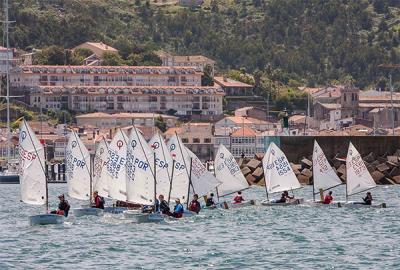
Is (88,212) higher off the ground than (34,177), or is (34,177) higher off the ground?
(34,177)

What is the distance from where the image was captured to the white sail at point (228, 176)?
99.3 metres

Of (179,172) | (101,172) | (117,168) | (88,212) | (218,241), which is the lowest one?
(88,212)

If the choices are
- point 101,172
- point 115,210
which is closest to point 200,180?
point 101,172

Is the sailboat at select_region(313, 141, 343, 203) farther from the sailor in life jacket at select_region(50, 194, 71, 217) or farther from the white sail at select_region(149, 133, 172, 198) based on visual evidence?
the sailor in life jacket at select_region(50, 194, 71, 217)

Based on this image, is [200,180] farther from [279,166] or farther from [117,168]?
[279,166]

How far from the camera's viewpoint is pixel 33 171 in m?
79.9

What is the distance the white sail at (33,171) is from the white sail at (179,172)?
8.90 meters

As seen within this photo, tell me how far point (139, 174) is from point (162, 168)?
89.8 inches

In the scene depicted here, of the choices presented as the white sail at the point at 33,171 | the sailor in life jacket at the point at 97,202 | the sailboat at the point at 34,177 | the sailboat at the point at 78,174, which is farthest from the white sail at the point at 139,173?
the sailboat at the point at 78,174

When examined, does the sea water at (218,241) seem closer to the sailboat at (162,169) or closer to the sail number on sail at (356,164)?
the sailboat at (162,169)

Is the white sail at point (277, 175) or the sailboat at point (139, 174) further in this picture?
the white sail at point (277, 175)

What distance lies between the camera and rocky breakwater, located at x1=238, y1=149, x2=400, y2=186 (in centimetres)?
13562

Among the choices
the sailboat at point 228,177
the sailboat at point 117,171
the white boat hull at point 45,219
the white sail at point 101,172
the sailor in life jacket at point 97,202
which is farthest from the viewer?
the sailboat at point 228,177

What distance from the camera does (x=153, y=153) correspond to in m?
83.1
